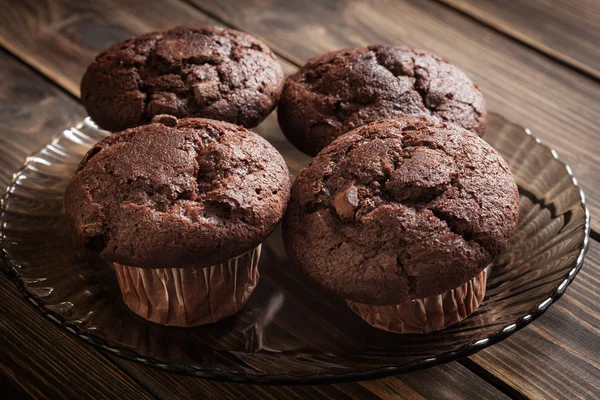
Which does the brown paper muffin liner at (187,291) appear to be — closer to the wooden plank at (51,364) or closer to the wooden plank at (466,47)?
the wooden plank at (51,364)

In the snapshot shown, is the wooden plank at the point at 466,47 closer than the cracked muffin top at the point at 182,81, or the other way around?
the cracked muffin top at the point at 182,81

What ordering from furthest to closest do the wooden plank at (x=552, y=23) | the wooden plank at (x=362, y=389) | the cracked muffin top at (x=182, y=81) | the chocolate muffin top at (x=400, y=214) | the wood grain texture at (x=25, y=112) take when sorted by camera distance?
the wooden plank at (x=552, y=23) < the wood grain texture at (x=25, y=112) < the cracked muffin top at (x=182, y=81) < the wooden plank at (x=362, y=389) < the chocolate muffin top at (x=400, y=214)

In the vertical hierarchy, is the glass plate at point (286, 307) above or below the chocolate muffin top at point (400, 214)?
below

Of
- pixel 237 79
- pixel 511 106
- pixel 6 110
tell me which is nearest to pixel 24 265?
pixel 237 79

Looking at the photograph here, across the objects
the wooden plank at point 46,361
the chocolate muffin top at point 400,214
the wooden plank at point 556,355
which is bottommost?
the wooden plank at point 46,361

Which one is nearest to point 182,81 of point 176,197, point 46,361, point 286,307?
point 176,197

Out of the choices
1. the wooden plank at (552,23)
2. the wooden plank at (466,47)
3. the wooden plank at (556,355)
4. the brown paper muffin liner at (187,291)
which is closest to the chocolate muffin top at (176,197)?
A: the brown paper muffin liner at (187,291)

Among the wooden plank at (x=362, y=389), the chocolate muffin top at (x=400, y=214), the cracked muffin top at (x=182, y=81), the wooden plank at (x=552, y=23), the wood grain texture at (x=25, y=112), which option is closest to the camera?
the chocolate muffin top at (x=400, y=214)

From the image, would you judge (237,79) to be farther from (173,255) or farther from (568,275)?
(568,275)
